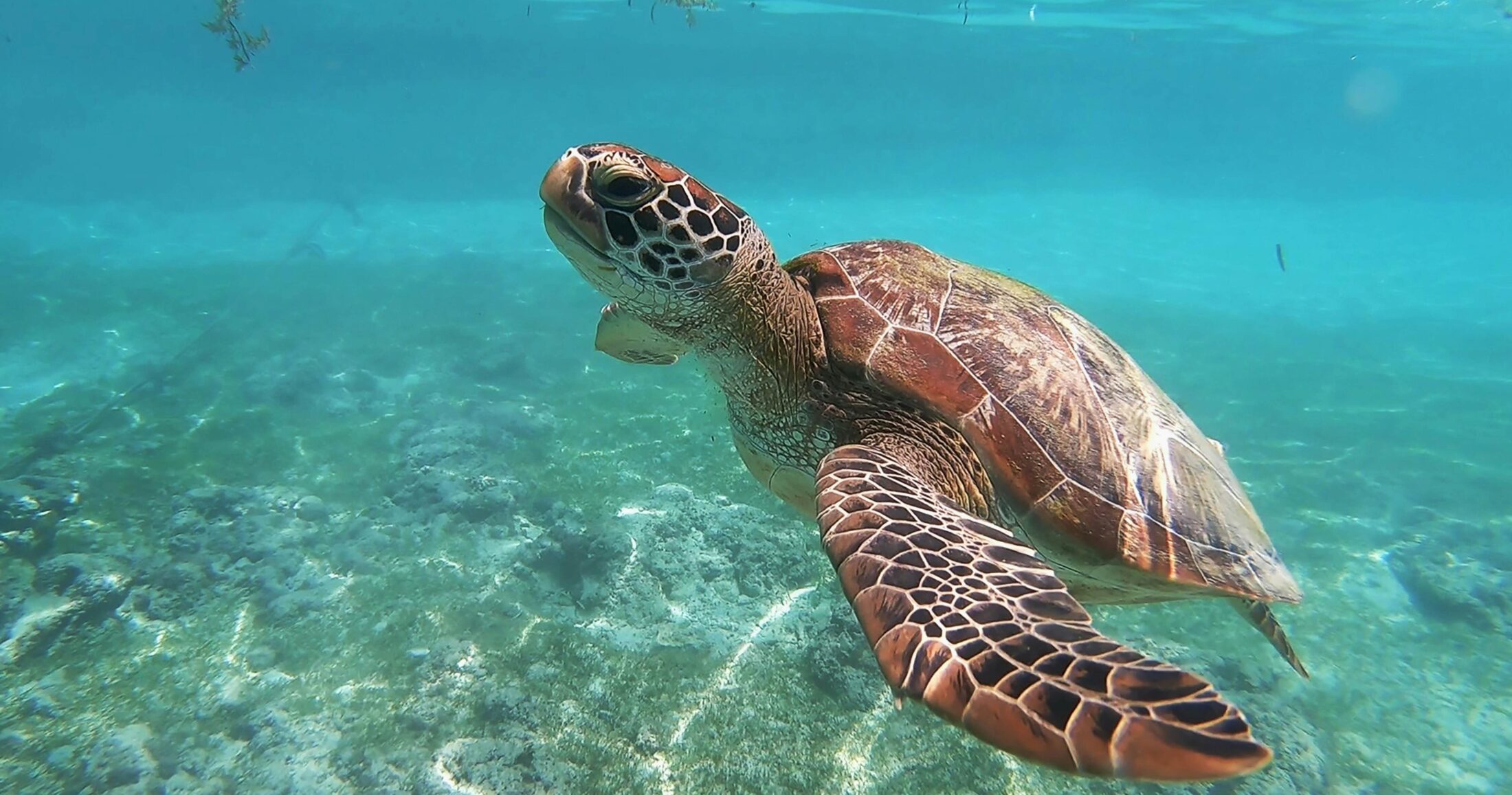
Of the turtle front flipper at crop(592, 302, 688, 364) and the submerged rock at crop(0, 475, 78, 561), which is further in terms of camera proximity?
the submerged rock at crop(0, 475, 78, 561)

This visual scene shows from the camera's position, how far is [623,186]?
2297 mm

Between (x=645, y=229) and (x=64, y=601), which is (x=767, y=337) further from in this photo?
(x=64, y=601)

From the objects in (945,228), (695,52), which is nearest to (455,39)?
Answer: (695,52)

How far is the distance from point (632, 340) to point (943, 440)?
1787 millimetres

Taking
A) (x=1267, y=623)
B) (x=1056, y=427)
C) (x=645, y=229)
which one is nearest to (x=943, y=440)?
(x=1056, y=427)

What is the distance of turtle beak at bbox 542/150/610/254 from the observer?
2314mm

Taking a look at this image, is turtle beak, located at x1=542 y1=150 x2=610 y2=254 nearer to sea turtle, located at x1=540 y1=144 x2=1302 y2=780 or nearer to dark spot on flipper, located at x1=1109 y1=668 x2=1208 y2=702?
sea turtle, located at x1=540 y1=144 x2=1302 y2=780

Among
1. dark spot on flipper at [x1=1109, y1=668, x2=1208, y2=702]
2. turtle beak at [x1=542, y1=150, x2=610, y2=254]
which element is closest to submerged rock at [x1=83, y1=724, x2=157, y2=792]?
turtle beak at [x1=542, y1=150, x2=610, y2=254]

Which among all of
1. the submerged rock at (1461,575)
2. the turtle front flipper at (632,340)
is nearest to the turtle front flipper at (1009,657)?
the turtle front flipper at (632,340)

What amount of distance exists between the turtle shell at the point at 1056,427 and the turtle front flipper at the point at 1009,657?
1.77ft

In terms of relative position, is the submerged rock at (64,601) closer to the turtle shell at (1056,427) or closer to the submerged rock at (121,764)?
the submerged rock at (121,764)

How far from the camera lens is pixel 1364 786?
4.62 meters

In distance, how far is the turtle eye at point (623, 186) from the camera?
7.47 feet

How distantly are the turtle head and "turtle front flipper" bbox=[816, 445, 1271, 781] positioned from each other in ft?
3.28
